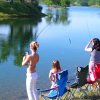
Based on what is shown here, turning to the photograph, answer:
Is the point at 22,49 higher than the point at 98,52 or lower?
lower

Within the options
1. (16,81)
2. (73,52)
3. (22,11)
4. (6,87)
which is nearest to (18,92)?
(6,87)

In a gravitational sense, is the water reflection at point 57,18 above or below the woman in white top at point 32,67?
below

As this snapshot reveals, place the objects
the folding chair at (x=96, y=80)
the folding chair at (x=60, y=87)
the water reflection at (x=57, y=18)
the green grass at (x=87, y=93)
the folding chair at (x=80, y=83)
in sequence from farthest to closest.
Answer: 1. the water reflection at (x=57, y=18)
2. the green grass at (x=87, y=93)
3. the folding chair at (x=80, y=83)
4. the folding chair at (x=96, y=80)
5. the folding chair at (x=60, y=87)

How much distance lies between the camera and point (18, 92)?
16.6 metres

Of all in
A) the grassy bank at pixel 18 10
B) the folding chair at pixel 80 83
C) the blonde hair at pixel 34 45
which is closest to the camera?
the blonde hair at pixel 34 45

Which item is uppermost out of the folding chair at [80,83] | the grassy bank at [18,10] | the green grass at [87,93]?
the folding chair at [80,83]

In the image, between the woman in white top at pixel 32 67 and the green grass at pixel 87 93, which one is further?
the green grass at pixel 87 93

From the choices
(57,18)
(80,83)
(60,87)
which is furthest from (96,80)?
(57,18)

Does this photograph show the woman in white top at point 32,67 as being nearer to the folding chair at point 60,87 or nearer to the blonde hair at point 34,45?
the blonde hair at point 34,45

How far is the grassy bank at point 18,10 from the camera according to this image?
8550 centimetres

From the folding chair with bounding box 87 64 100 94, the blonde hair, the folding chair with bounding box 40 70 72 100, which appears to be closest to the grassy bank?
the folding chair with bounding box 87 64 100 94

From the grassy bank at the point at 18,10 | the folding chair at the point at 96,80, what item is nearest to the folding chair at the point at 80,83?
the folding chair at the point at 96,80

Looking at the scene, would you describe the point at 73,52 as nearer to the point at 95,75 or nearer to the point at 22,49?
the point at 22,49

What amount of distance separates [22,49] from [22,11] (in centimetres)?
6114
